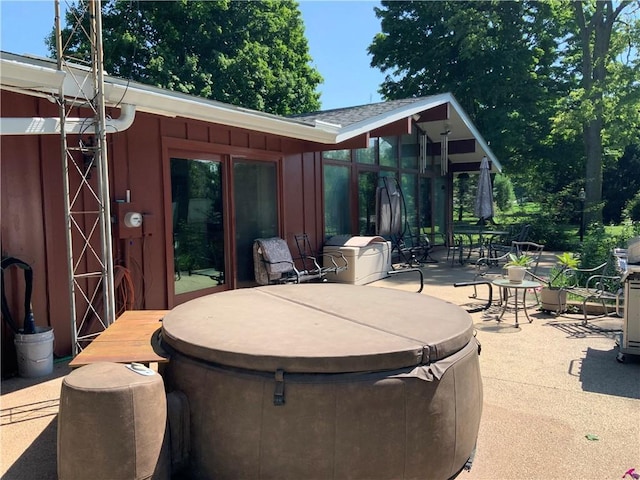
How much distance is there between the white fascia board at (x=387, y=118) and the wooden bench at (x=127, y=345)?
4.69m

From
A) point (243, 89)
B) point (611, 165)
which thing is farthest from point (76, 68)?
point (611, 165)

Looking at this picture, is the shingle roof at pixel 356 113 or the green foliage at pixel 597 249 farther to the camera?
the shingle roof at pixel 356 113

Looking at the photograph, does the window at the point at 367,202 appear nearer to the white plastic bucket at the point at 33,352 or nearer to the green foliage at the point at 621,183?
the white plastic bucket at the point at 33,352

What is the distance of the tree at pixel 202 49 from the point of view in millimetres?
14602

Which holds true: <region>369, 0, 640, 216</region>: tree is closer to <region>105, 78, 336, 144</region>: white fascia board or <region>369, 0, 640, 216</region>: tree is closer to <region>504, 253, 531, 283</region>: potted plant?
<region>504, 253, 531, 283</region>: potted plant

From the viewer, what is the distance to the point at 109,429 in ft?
5.83

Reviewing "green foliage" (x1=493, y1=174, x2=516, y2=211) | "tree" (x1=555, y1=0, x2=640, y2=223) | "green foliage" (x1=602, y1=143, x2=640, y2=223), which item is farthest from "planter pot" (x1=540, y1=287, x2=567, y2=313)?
"green foliage" (x1=493, y1=174, x2=516, y2=211)

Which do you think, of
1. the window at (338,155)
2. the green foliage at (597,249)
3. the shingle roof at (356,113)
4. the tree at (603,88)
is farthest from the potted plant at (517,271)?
the tree at (603,88)

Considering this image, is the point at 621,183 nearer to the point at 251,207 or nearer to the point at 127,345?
the point at 251,207

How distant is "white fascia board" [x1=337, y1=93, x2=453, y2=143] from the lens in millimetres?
7008

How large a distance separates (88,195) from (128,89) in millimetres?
1149

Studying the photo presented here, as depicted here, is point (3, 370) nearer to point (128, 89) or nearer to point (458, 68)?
point (128, 89)

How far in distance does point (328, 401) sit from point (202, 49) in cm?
1646

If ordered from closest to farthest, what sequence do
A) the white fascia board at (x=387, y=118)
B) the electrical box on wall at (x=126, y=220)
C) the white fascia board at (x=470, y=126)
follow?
the electrical box on wall at (x=126, y=220), the white fascia board at (x=387, y=118), the white fascia board at (x=470, y=126)
